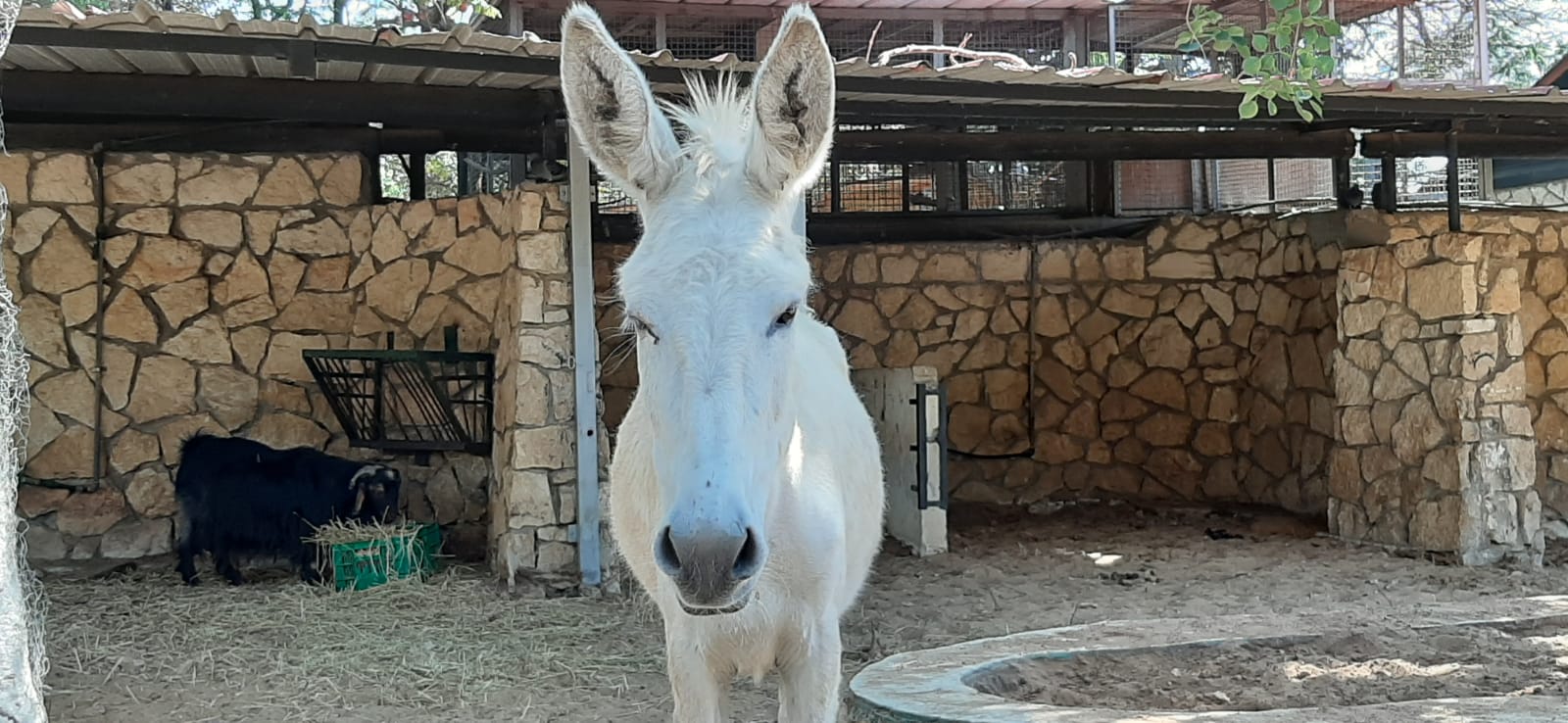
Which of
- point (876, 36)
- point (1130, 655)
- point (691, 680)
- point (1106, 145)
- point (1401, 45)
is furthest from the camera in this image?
point (876, 36)

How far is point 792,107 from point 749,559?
97cm

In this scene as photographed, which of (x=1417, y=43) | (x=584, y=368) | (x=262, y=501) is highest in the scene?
(x=1417, y=43)

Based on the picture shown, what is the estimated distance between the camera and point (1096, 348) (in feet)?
34.9

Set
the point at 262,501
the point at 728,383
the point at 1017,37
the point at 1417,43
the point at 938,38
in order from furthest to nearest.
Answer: the point at 1017,37 → the point at 1417,43 → the point at 938,38 → the point at 262,501 → the point at 728,383

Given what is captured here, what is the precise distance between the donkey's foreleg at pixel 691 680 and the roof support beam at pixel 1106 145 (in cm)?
563

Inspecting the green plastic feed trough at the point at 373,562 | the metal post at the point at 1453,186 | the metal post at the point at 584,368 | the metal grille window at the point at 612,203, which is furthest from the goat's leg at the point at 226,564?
the metal post at the point at 1453,186

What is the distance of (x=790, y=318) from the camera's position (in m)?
2.33

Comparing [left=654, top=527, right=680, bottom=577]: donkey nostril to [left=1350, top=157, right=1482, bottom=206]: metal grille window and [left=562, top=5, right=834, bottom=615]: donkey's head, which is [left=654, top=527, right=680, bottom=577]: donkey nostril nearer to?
[left=562, top=5, right=834, bottom=615]: donkey's head

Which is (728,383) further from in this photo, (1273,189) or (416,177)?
(1273,189)

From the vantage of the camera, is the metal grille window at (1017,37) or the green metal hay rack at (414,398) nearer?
the green metal hay rack at (414,398)

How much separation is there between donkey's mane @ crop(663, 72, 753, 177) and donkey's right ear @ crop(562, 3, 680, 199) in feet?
0.20

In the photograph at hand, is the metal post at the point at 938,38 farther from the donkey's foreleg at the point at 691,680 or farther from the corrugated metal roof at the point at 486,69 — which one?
the donkey's foreleg at the point at 691,680

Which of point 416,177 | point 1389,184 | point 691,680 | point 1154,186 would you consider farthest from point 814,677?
point 1154,186

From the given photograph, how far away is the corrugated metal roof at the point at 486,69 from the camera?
18.1 feet
